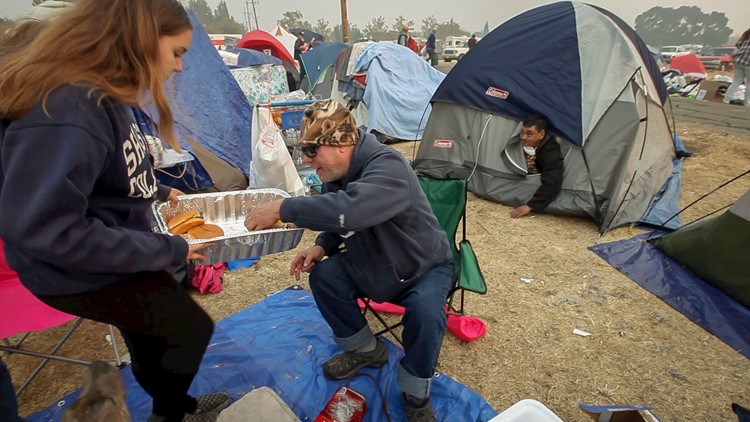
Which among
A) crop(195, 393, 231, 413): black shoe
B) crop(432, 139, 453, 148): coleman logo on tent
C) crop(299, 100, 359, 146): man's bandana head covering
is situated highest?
crop(299, 100, 359, 146): man's bandana head covering

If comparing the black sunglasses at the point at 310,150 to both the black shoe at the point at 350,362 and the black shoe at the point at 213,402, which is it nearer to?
the black shoe at the point at 350,362

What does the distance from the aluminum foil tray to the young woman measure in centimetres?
49

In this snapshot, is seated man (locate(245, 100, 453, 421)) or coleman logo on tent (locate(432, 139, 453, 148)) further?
coleman logo on tent (locate(432, 139, 453, 148))

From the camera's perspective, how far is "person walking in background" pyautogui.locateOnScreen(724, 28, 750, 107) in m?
7.41

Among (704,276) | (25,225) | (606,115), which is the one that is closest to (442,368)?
(25,225)

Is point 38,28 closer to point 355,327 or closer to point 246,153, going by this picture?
point 355,327

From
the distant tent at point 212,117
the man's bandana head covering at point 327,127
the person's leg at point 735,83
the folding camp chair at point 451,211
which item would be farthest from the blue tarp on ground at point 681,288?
the person's leg at point 735,83

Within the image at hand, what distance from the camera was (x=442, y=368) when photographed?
7.38 feet

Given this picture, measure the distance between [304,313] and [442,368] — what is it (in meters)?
0.95

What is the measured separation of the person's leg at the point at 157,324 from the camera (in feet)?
4.10

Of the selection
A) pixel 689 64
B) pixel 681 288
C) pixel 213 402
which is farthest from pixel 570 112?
pixel 689 64

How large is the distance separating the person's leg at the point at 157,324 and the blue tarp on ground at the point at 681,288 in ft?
Result: 9.86

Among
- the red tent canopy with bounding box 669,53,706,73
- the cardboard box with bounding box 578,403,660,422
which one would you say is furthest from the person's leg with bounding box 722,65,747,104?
the cardboard box with bounding box 578,403,660,422

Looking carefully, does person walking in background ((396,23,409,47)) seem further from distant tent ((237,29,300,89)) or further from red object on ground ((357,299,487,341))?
red object on ground ((357,299,487,341))
